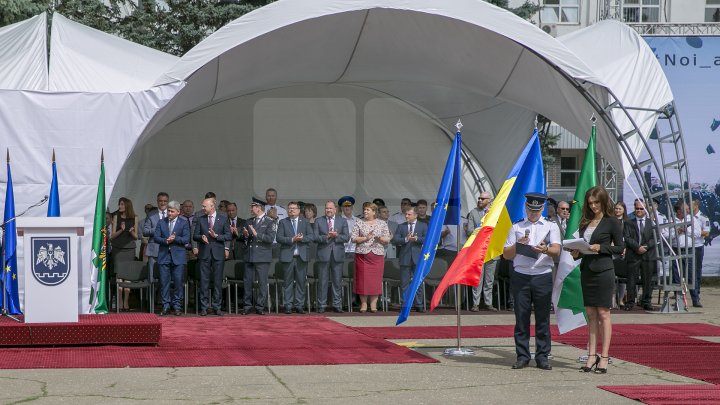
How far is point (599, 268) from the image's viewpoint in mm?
9766

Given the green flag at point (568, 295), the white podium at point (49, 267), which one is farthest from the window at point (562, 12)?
the white podium at point (49, 267)

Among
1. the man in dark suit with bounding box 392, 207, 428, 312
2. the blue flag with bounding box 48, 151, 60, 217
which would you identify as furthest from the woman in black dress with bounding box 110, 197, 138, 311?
the man in dark suit with bounding box 392, 207, 428, 312

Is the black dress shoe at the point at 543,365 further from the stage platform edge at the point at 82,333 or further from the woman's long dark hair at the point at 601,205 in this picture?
the stage platform edge at the point at 82,333

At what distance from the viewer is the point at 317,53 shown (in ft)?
55.8

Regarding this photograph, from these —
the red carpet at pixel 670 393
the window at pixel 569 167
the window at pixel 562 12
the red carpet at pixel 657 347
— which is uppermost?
the window at pixel 562 12

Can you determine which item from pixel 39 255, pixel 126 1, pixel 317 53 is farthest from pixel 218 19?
pixel 39 255

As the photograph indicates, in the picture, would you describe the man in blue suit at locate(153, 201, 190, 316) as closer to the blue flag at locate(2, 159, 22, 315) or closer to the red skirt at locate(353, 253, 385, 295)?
the red skirt at locate(353, 253, 385, 295)

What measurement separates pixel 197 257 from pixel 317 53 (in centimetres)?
365

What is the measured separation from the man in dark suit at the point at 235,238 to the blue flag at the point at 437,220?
5.05 m

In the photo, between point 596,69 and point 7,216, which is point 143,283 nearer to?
point 7,216

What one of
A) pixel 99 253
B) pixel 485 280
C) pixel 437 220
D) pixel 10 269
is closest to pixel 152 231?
pixel 99 253

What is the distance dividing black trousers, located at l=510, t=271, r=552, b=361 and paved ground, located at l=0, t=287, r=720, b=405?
20cm

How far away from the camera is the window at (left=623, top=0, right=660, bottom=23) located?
103ft

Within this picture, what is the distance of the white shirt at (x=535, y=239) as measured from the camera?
32.8 feet
